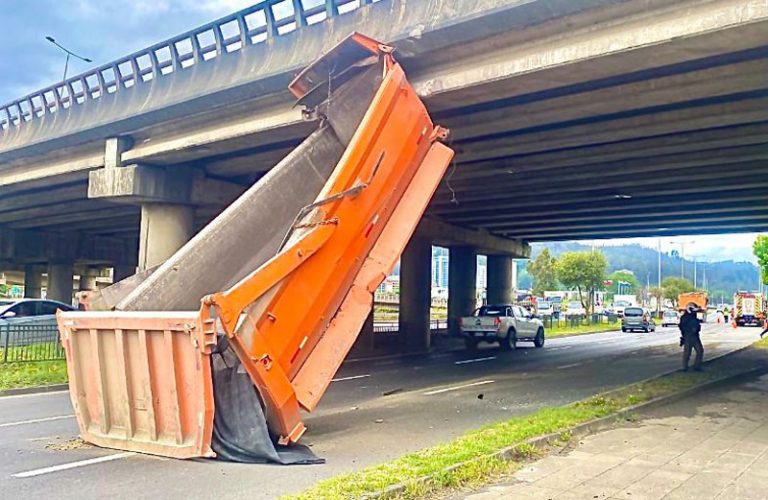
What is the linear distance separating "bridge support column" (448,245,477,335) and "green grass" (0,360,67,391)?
21.0 m

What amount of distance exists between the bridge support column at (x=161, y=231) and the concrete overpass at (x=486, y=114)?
0.13 ft

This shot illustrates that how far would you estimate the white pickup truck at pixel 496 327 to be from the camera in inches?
1049

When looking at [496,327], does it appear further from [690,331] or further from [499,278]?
[499,278]

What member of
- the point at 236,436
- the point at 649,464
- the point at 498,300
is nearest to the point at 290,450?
the point at 236,436

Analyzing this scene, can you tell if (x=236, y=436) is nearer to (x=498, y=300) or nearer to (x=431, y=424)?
(x=431, y=424)

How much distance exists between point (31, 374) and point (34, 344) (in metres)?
3.85

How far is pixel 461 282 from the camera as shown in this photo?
35.0m

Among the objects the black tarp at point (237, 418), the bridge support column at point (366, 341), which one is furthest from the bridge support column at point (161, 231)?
the black tarp at point (237, 418)

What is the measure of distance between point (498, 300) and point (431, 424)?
28.5 m

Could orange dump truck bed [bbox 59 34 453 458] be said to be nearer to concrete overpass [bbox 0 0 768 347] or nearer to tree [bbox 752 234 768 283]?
concrete overpass [bbox 0 0 768 347]

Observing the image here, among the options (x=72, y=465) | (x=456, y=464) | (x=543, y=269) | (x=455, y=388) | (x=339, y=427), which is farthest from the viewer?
(x=543, y=269)

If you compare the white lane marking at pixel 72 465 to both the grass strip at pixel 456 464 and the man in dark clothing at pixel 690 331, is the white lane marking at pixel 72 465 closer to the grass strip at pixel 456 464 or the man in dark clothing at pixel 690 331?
the grass strip at pixel 456 464

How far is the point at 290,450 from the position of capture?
24.4ft

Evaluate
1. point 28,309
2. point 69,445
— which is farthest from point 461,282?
point 69,445
